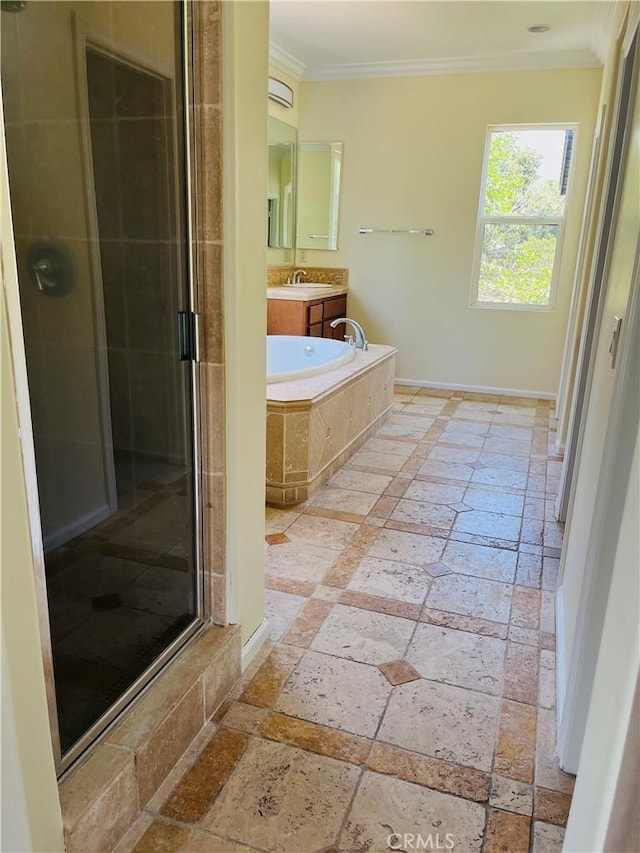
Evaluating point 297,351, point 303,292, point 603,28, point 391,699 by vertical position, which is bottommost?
point 391,699

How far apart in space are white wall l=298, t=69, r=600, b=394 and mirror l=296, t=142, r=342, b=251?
0.08 m

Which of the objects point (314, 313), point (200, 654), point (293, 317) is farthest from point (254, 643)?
point (314, 313)

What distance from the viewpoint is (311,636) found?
1.99 metres

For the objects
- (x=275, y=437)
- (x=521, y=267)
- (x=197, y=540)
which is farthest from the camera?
(x=521, y=267)

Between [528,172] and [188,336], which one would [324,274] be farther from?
[188,336]

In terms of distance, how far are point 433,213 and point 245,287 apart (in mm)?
4221

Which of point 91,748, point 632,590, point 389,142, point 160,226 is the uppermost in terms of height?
point 389,142

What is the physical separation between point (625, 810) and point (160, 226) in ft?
4.93

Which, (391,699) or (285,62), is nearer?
(391,699)

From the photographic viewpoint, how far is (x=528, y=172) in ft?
16.8

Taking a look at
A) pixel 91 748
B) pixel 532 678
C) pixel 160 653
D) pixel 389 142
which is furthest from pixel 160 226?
pixel 389 142

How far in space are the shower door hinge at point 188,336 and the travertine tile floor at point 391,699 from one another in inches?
37.6

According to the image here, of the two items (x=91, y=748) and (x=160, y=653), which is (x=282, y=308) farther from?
(x=91, y=748)

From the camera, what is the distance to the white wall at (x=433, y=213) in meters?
5.00
